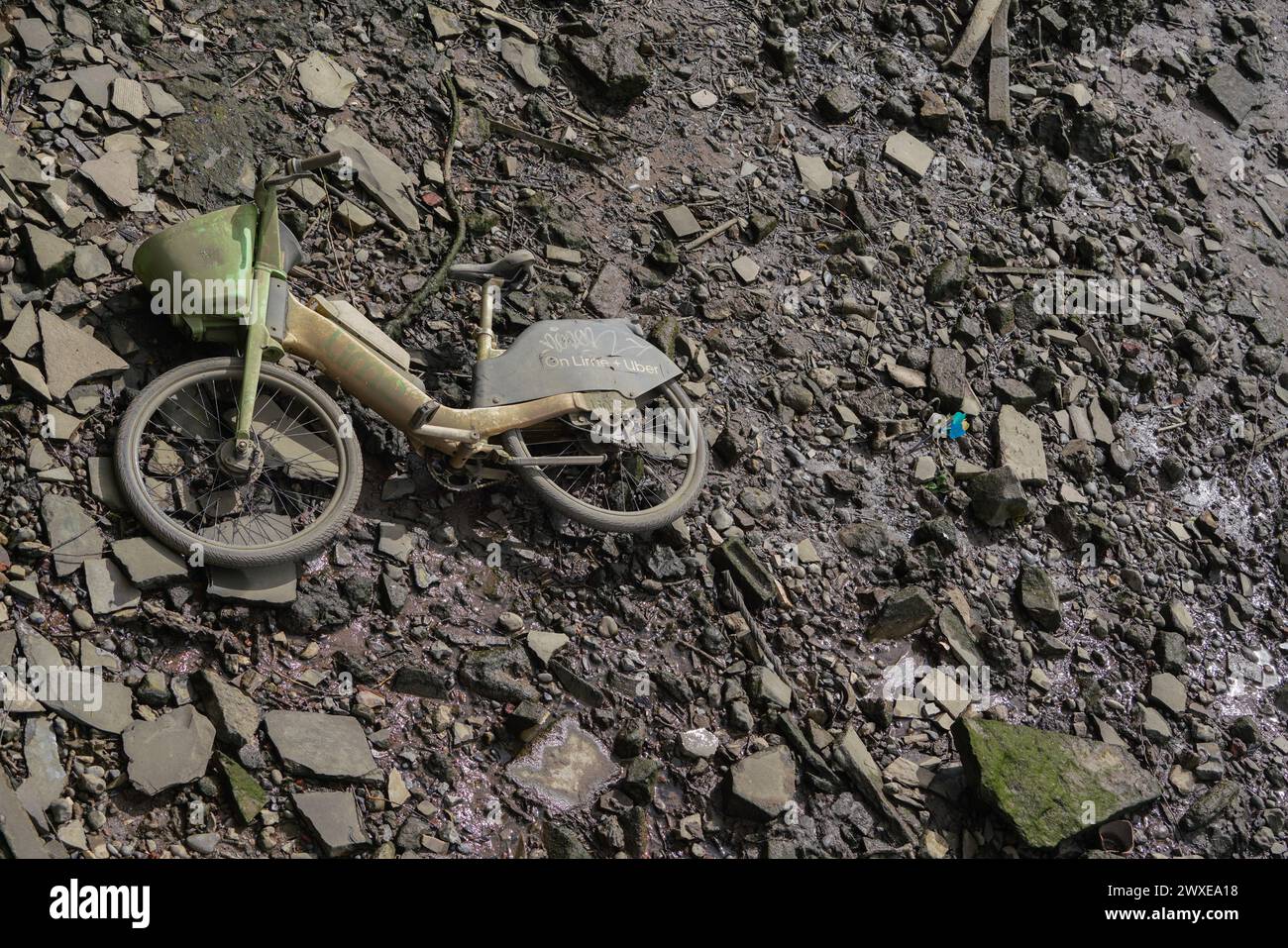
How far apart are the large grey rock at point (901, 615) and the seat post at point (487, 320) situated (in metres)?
2.45

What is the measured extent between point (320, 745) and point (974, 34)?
729cm

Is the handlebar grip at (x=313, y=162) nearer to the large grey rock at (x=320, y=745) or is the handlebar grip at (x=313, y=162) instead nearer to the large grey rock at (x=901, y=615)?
the large grey rock at (x=320, y=745)

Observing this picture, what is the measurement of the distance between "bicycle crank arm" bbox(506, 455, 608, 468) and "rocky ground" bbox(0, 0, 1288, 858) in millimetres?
379

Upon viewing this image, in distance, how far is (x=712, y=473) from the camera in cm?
636

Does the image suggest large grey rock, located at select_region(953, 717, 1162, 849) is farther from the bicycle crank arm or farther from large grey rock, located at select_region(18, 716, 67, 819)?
large grey rock, located at select_region(18, 716, 67, 819)

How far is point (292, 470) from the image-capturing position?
524 cm

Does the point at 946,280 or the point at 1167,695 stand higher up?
the point at 946,280

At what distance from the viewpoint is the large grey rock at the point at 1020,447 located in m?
A: 7.02

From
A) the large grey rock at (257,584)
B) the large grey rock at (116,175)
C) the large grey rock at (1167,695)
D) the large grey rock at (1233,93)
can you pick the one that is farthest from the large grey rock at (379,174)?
the large grey rock at (1233,93)

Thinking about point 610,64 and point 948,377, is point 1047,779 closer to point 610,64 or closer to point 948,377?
point 948,377

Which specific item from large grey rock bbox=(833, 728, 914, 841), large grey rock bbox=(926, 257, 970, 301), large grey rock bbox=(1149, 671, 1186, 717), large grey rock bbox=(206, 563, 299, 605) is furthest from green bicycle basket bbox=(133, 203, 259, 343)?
large grey rock bbox=(1149, 671, 1186, 717)

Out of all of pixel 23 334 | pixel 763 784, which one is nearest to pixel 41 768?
pixel 23 334
